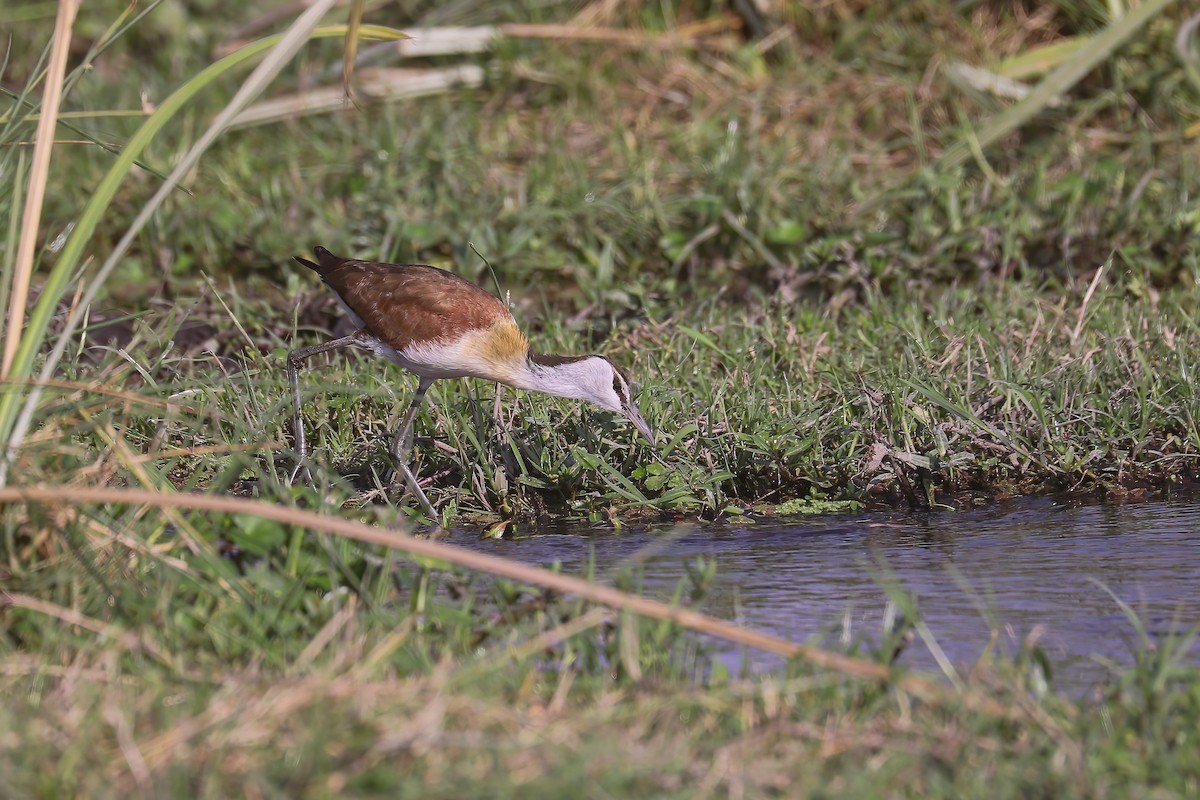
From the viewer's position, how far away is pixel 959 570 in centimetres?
376

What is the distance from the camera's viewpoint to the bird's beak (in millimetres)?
4523

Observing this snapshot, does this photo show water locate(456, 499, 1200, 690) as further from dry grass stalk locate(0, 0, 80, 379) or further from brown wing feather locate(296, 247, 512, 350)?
dry grass stalk locate(0, 0, 80, 379)

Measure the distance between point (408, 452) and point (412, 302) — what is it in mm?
581

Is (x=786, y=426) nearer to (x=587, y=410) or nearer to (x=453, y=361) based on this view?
(x=587, y=410)

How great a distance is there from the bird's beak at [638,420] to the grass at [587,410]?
9cm

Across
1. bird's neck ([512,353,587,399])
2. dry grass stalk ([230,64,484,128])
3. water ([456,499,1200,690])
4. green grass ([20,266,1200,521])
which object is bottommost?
water ([456,499,1200,690])

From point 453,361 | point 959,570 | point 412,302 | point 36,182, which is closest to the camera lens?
point 36,182

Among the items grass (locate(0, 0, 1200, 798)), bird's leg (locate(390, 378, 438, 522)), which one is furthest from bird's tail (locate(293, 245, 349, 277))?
bird's leg (locate(390, 378, 438, 522))

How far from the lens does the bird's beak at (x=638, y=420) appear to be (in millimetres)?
4523

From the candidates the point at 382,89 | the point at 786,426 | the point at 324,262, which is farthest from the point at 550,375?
the point at 382,89

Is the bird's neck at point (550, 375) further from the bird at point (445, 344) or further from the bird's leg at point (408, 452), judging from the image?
the bird's leg at point (408, 452)

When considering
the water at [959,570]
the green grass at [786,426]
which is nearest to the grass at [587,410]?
the green grass at [786,426]

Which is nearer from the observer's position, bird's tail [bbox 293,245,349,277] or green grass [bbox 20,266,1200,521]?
green grass [bbox 20,266,1200,521]

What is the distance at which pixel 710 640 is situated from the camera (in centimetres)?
318
